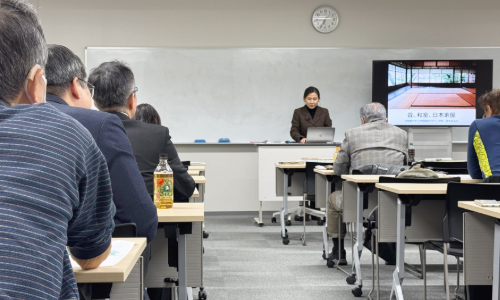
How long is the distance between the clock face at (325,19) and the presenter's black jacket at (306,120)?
1146 mm

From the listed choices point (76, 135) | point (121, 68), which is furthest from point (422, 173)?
point (76, 135)

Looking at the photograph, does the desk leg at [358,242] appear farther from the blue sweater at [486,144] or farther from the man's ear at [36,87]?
the man's ear at [36,87]

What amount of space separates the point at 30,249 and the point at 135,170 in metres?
1.06

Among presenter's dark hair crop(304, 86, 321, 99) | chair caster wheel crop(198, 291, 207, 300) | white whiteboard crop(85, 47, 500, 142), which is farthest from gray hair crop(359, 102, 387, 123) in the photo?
white whiteboard crop(85, 47, 500, 142)

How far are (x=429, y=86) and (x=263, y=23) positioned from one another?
2364 millimetres

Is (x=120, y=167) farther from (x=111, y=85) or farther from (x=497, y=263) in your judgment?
(x=497, y=263)

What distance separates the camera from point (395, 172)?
3.98 meters

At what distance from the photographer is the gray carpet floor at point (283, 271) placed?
3.62m

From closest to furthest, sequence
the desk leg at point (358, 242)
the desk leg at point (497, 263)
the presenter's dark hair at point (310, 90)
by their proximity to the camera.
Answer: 1. the desk leg at point (497, 263)
2. the desk leg at point (358, 242)
3. the presenter's dark hair at point (310, 90)

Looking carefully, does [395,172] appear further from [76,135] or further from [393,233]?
[76,135]

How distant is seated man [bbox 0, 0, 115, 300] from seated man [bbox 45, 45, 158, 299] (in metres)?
0.73

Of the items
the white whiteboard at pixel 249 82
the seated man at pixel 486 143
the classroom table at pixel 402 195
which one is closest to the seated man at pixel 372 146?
the seated man at pixel 486 143

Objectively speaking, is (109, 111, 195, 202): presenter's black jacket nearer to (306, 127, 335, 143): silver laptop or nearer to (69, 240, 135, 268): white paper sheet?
(69, 240, 135, 268): white paper sheet

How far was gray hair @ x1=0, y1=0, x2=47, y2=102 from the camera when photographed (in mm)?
822
